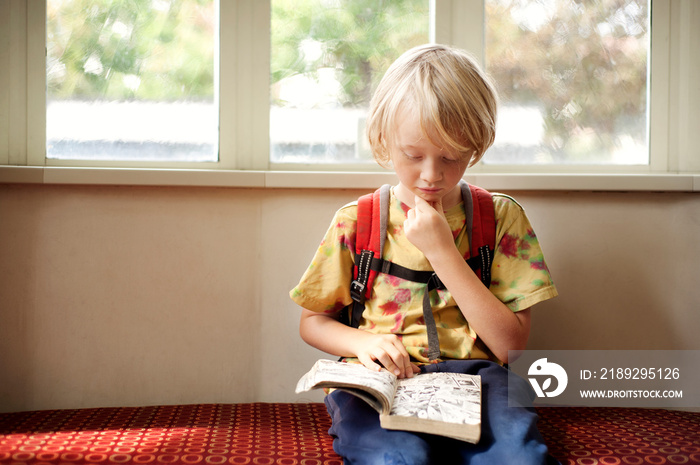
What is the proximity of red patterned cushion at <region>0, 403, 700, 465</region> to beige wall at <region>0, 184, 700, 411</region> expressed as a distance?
0.10m

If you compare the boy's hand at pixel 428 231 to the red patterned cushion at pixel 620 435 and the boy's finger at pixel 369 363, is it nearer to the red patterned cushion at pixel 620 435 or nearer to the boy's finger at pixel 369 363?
the boy's finger at pixel 369 363

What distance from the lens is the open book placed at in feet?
3.14

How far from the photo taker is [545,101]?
1670mm

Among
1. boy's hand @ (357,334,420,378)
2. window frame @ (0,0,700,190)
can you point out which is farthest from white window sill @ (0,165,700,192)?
boy's hand @ (357,334,420,378)

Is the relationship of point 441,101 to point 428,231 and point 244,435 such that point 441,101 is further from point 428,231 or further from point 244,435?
point 244,435

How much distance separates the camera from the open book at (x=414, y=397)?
0.96 m

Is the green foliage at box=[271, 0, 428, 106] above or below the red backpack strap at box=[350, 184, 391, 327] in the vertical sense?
→ above

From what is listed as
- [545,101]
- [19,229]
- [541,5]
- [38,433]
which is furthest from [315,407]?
[541,5]

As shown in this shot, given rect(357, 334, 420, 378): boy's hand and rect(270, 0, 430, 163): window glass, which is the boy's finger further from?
rect(270, 0, 430, 163): window glass

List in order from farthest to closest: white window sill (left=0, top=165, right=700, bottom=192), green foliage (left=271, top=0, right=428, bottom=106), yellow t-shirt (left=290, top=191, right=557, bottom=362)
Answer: green foliage (left=271, top=0, right=428, bottom=106) < white window sill (left=0, top=165, right=700, bottom=192) < yellow t-shirt (left=290, top=191, right=557, bottom=362)

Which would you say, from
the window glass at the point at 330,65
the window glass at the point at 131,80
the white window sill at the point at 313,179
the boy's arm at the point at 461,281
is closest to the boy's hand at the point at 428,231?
the boy's arm at the point at 461,281

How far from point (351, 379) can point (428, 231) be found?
0.35 meters

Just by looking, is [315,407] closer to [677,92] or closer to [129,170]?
[129,170]

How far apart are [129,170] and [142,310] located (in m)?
0.36
